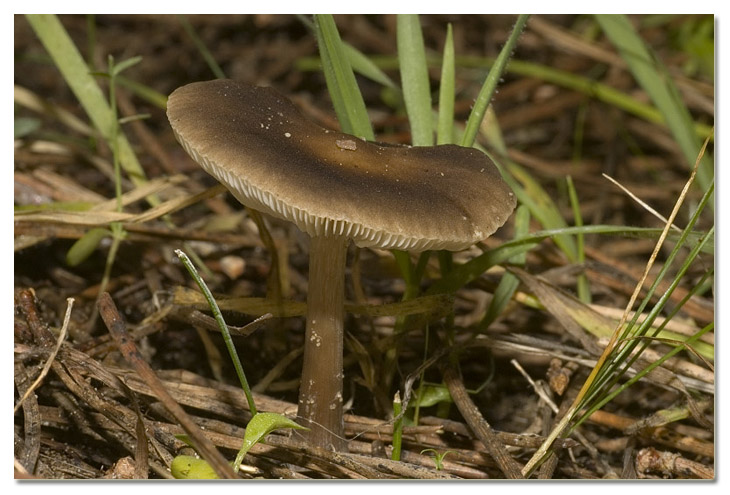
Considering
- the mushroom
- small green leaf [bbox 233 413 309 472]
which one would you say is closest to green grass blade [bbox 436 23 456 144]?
the mushroom

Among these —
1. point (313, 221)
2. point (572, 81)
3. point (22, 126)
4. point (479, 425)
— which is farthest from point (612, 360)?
point (22, 126)

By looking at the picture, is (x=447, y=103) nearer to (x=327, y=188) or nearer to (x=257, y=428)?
(x=327, y=188)

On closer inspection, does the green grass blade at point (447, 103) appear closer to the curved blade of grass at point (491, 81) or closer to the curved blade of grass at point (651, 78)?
the curved blade of grass at point (491, 81)

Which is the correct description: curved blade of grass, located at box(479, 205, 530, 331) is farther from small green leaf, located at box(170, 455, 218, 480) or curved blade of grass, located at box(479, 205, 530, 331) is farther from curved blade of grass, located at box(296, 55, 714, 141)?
curved blade of grass, located at box(296, 55, 714, 141)

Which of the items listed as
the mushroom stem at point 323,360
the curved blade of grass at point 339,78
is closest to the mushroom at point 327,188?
the mushroom stem at point 323,360
